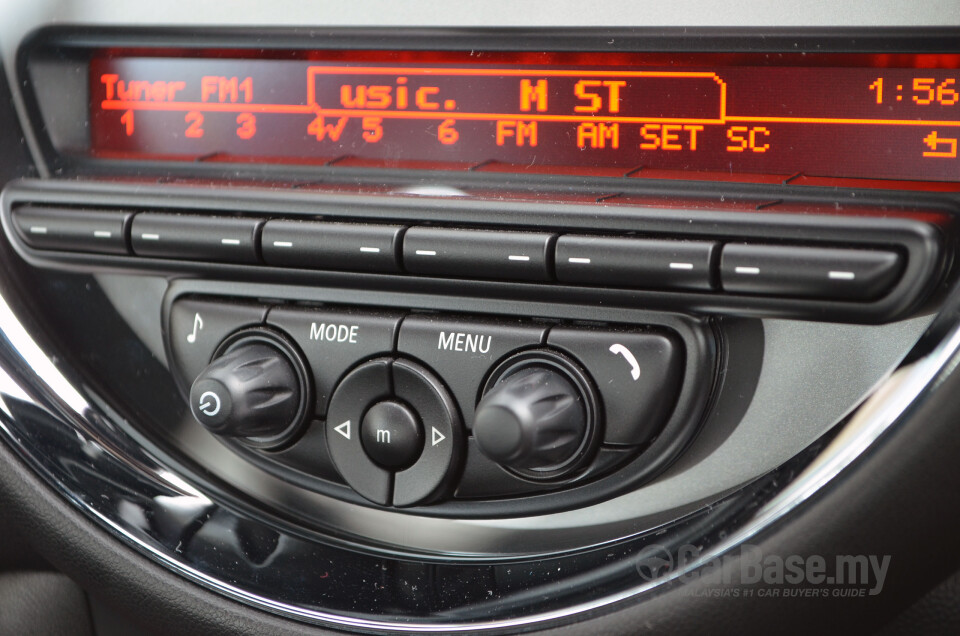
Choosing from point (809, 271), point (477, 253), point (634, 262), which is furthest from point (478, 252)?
point (809, 271)

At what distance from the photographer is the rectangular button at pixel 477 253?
0.66 m

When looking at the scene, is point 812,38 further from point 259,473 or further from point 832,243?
point 259,473

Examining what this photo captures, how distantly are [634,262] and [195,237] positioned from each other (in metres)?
0.32

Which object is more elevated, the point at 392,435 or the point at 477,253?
the point at 477,253

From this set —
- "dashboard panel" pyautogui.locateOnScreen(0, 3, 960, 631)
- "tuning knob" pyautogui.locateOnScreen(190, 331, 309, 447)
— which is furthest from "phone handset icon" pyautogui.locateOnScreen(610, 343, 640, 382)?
"tuning knob" pyautogui.locateOnScreen(190, 331, 309, 447)

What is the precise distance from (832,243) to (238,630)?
45 centimetres

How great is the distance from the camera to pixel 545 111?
71cm

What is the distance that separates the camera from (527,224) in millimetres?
669

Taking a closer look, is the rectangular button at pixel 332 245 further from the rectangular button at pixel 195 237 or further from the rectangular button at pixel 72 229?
the rectangular button at pixel 72 229

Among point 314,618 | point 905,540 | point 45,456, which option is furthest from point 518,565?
point 45,456

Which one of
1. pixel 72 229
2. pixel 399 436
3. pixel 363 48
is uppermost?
pixel 363 48

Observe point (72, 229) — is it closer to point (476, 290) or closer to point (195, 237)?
point (195, 237)

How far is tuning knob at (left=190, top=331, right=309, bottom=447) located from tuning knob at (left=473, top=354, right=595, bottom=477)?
15 centimetres

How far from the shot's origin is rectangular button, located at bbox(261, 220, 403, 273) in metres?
0.70
